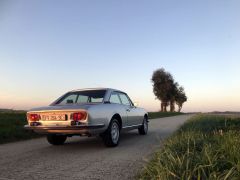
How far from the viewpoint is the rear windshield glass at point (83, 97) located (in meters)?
7.99

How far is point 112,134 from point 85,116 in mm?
1243

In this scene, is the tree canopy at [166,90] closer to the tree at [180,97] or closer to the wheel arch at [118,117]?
the tree at [180,97]

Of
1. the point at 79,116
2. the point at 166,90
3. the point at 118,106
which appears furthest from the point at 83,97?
the point at 166,90

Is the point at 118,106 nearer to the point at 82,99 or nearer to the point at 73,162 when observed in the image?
the point at 82,99

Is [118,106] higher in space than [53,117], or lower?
higher

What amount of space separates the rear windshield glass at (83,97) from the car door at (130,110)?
107 centimetres

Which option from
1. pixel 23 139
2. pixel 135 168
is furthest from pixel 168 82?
pixel 135 168

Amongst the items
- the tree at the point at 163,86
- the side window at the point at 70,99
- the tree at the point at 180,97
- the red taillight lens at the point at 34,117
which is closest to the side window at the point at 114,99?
the side window at the point at 70,99

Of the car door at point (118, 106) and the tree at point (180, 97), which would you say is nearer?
the car door at point (118, 106)

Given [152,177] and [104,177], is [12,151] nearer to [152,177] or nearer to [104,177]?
[104,177]

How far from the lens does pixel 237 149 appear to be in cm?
433

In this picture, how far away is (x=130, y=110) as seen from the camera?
30.4ft

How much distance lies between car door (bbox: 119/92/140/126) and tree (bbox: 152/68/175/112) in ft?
155

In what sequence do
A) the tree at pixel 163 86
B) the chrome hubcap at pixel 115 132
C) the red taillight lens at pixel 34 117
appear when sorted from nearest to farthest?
the red taillight lens at pixel 34 117
the chrome hubcap at pixel 115 132
the tree at pixel 163 86
